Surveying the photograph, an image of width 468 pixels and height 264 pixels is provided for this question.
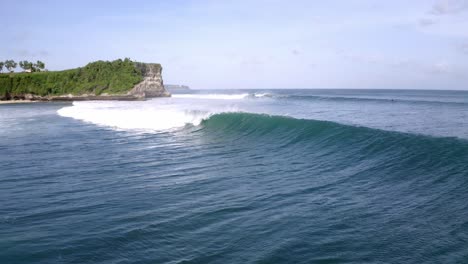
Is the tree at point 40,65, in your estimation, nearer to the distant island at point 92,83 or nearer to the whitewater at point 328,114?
the distant island at point 92,83

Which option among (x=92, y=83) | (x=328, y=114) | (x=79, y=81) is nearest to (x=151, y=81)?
(x=92, y=83)

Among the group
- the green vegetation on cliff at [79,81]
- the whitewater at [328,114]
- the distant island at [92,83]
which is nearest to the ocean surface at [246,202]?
the whitewater at [328,114]

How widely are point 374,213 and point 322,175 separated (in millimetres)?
3064

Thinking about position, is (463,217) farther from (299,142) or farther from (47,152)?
(47,152)

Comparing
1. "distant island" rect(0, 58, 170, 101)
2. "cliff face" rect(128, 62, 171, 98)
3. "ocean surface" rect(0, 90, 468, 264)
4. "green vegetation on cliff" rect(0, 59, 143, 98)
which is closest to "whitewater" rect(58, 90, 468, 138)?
"ocean surface" rect(0, 90, 468, 264)

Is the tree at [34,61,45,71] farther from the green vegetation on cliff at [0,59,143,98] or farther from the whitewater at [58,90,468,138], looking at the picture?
the whitewater at [58,90,468,138]

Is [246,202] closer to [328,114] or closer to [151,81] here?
[328,114]

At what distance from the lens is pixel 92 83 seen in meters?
84.3

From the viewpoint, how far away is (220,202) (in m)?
7.67

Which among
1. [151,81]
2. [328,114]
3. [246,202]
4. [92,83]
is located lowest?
[246,202]

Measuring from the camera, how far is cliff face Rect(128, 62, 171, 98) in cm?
8462

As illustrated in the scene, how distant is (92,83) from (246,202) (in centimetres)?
8311

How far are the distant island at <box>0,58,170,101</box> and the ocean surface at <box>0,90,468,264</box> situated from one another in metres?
67.4

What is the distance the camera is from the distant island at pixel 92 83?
265ft
